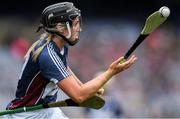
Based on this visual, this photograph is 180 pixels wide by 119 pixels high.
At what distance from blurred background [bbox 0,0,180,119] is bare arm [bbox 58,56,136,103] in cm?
444

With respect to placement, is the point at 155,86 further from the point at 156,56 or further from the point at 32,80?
the point at 32,80

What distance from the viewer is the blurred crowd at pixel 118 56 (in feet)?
40.9

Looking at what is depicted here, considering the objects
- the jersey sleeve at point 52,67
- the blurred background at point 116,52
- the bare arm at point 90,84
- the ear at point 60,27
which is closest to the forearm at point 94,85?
the bare arm at point 90,84

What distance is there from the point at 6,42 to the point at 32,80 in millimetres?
6828

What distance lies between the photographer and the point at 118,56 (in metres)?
13.8

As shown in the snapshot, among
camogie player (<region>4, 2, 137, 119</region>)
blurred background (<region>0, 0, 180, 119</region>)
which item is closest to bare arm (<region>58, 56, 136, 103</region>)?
camogie player (<region>4, 2, 137, 119</region>)

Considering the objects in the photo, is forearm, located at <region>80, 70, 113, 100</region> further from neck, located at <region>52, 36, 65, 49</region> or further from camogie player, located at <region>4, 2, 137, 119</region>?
neck, located at <region>52, 36, 65, 49</region>

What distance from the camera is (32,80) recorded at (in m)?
7.31

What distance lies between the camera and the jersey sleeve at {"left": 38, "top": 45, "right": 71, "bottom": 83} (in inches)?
281

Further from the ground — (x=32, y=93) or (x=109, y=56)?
(x=32, y=93)

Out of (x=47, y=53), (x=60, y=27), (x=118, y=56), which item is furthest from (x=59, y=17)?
(x=118, y=56)

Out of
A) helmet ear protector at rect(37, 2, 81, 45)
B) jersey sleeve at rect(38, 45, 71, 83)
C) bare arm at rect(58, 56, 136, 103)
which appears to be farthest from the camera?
helmet ear protector at rect(37, 2, 81, 45)

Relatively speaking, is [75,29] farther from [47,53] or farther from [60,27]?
Answer: [47,53]

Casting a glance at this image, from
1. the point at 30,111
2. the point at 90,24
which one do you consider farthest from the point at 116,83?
the point at 30,111
